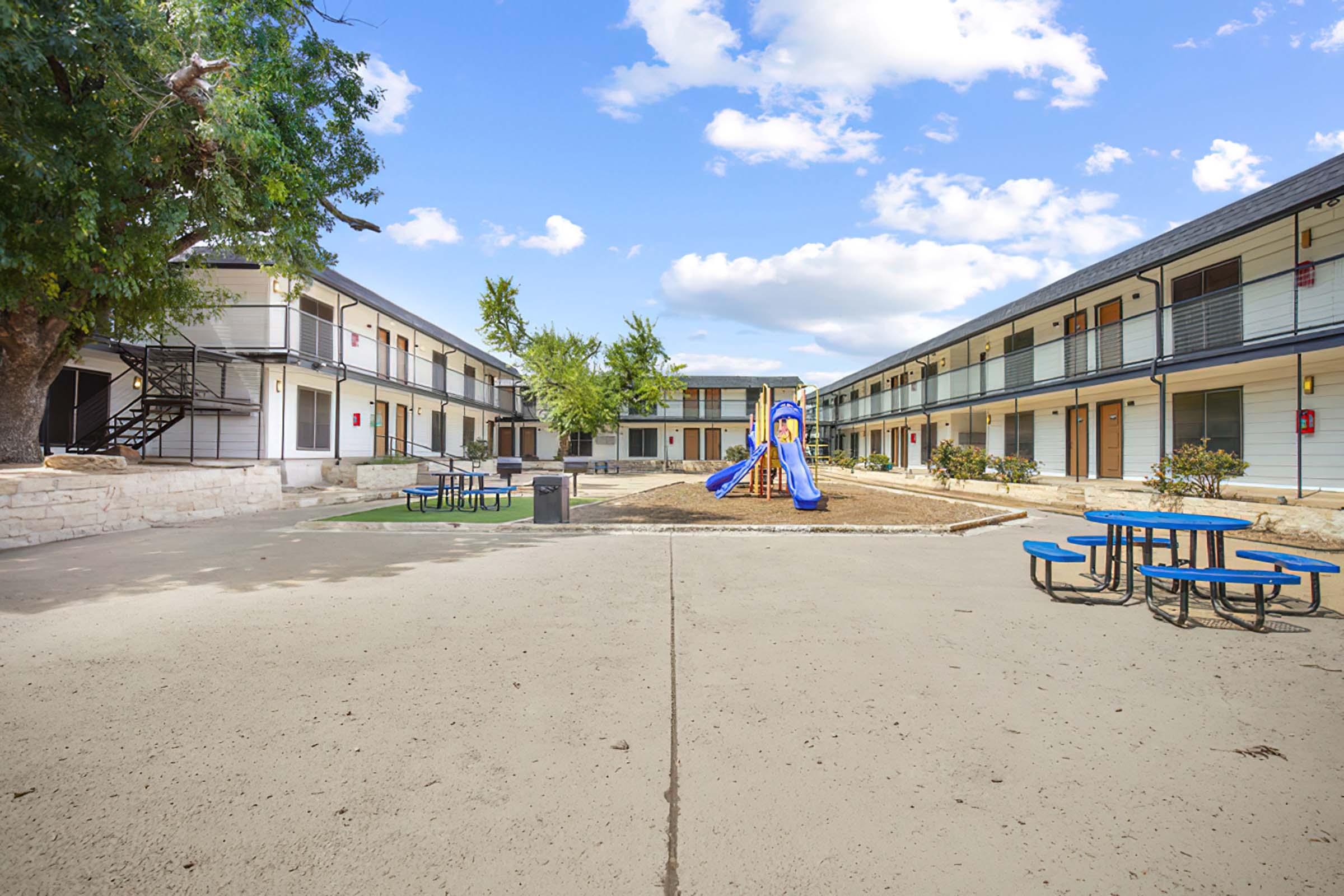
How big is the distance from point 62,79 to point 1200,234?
2268 centimetres

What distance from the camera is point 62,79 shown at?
32.2ft

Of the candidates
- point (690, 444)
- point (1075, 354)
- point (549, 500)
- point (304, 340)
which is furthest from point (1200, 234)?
point (690, 444)

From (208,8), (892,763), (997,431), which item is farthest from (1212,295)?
(208,8)

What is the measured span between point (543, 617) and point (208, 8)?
1143cm

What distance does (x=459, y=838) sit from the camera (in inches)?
94.2

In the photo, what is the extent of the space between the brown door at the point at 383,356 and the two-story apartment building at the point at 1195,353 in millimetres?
21874

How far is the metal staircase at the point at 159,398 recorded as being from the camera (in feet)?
50.4

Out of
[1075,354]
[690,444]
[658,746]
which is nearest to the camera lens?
[658,746]

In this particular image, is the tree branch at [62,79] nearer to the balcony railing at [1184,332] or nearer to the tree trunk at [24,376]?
the tree trunk at [24,376]

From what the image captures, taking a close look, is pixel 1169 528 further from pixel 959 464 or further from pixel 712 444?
pixel 712 444

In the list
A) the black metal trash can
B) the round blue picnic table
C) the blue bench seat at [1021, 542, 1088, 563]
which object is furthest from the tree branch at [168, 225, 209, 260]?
the round blue picnic table

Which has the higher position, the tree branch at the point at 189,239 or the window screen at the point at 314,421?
the tree branch at the point at 189,239

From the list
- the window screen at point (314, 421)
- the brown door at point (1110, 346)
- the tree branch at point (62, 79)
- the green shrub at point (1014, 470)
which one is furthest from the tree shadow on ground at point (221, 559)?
the brown door at point (1110, 346)

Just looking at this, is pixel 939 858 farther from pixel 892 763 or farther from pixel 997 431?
pixel 997 431
